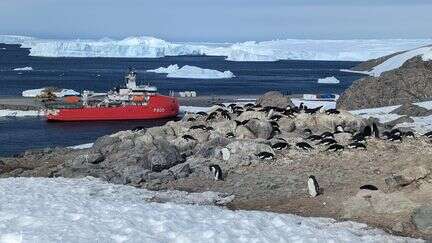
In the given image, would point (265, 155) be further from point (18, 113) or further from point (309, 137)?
point (18, 113)

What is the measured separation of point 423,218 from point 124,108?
4065 centimetres

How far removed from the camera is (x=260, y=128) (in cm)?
2445

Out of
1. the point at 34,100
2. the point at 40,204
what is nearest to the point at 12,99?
the point at 34,100

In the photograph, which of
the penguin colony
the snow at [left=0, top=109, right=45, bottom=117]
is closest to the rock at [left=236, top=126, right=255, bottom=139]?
the penguin colony

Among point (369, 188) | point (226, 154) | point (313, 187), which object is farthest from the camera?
point (226, 154)

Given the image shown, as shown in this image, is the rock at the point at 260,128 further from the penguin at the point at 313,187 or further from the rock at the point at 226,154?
the penguin at the point at 313,187

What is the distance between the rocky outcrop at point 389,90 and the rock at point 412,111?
25.8ft

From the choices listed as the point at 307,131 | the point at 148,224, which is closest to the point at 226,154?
the point at 307,131

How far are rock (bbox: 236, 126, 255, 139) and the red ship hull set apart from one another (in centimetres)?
2889

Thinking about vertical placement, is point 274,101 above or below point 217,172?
below

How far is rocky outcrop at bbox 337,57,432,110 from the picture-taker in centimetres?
4591

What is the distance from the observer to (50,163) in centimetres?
2617

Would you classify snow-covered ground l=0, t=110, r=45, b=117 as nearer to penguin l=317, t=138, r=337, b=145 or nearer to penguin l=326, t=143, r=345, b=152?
penguin l=317, t=138, r=337, b=145

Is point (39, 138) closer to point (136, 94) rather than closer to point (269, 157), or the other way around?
point (136, 94)
